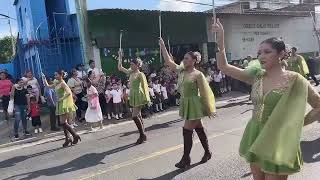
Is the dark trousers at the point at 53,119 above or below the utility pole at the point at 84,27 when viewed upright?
below

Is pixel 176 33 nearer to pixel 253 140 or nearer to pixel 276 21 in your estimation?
pixel 276 21

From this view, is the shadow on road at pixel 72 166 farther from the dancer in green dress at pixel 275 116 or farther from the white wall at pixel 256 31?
the white wall at pixel 256 31

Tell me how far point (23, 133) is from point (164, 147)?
5509 mm

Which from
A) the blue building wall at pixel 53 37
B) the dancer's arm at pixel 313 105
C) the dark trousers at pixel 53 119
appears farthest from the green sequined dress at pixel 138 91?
the blue building wall at pixel 53 37

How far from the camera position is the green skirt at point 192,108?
733cm

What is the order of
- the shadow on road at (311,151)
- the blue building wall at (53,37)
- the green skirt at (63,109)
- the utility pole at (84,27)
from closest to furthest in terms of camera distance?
1. the shadow on road at (311,151)
2. the green skirt at (63,109)
3. the utility pole at (84,27)
4. the blue building wall at (53,37)

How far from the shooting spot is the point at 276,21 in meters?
27.3

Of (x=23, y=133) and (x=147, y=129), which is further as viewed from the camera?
(x=23, y=133)

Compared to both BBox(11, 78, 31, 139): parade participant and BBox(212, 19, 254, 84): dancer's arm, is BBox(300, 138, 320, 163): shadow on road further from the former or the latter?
BBox(11, 78, 31, 139): parade participant

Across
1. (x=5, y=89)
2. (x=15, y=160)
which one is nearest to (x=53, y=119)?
(x=5, y=89)

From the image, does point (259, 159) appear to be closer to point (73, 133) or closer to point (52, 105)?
point (73, 133)

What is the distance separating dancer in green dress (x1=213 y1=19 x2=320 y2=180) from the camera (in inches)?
151

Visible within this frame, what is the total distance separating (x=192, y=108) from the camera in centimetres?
736

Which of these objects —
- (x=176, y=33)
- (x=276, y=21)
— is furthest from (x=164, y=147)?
(x=276, y=21)
